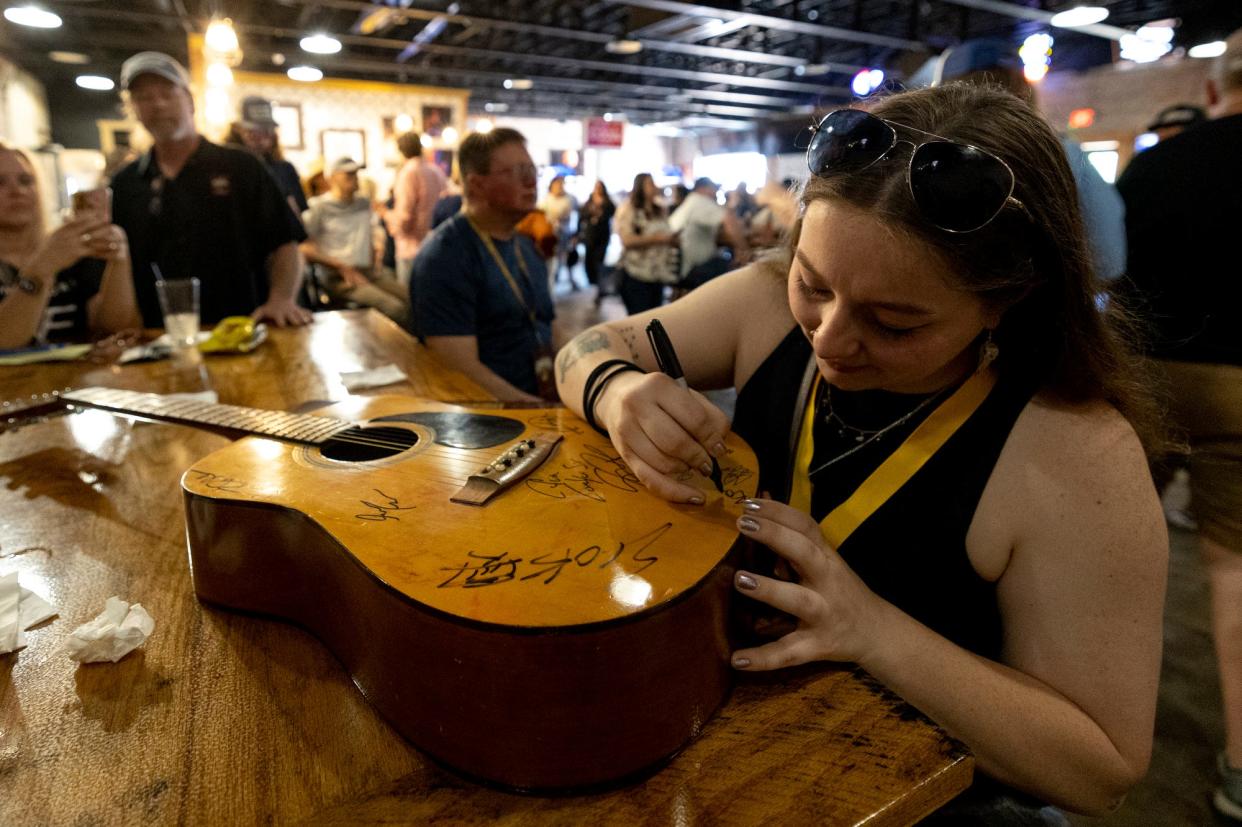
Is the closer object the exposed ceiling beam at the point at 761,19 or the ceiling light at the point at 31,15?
the ceiling light at the point at 31,15

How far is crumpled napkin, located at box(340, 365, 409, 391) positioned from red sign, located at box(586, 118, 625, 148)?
16232mm

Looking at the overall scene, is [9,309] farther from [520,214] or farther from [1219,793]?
[1219,793]

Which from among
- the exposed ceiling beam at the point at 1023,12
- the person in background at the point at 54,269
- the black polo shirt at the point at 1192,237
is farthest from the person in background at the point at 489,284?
the exposed ceiling beam at the point at 1023,12

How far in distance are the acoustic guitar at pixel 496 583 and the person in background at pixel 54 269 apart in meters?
1.39

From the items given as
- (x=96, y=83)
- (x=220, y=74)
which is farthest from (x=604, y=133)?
(x=220, y=74)

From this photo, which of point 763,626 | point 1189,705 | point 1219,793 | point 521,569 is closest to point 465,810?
point 521,569

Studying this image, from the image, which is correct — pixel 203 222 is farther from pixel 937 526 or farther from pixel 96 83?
pixel 96 83

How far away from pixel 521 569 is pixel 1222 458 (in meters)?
1.98

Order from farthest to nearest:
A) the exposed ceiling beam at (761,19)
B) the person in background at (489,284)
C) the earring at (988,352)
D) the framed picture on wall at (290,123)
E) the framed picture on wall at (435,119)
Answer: the framed picture on wall at (435,119)
the framed picture on wall at (290,123)
the exposed ceiling beam at (761,19)
the person in background at (489,284)
the earring at (988,352)

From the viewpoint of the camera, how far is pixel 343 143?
11.5 meters

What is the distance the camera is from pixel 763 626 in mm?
776

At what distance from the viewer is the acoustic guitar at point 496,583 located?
585 mm

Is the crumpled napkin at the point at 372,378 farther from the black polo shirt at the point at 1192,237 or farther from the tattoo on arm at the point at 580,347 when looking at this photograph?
the black polo shirt at the point at 1192,237

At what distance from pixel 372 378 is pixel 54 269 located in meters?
1.01
